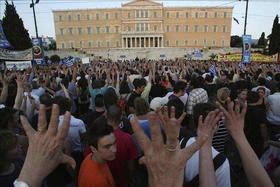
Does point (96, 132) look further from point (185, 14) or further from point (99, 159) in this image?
point (185, 14)

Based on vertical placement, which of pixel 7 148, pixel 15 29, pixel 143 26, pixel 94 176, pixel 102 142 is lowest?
pixel 94 176

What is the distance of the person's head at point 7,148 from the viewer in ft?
7.43

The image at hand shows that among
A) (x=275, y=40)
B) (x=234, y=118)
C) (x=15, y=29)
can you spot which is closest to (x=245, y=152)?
(x=234, y=118)

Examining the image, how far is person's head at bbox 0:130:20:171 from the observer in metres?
2.26

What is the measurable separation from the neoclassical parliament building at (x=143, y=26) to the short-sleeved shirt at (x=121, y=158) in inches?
3576

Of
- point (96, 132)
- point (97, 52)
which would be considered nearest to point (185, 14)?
point (97, 52)

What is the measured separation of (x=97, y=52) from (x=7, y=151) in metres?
77.7

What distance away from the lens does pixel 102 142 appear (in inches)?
109

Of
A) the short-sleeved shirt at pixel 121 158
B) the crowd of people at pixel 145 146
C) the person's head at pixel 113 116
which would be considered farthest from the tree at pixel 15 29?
the short-sleeved shirt at pixel 121 158

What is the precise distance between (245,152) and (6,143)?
5.66 ft

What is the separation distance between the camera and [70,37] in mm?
96438

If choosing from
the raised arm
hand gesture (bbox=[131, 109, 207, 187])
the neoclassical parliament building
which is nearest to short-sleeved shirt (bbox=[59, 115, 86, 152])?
the raised arm

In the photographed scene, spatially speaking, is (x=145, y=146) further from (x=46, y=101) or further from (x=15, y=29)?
(x=15, y=29)

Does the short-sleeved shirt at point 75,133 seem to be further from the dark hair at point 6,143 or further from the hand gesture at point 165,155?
the hand gesture at point 165,155
